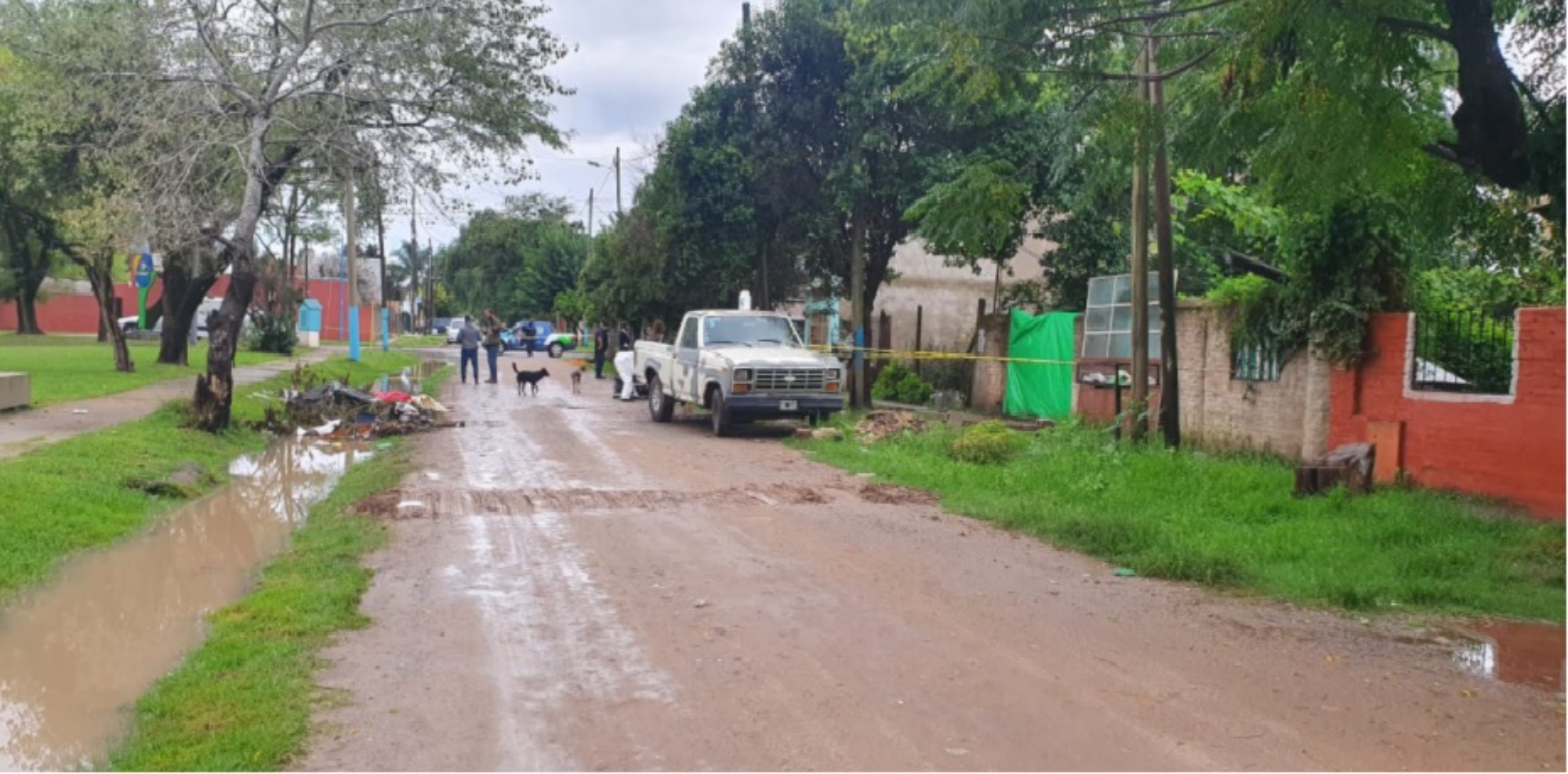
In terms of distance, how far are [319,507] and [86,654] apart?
5.18 m

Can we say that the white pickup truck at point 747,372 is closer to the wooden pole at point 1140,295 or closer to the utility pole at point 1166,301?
the wooden pole at point 1140,295

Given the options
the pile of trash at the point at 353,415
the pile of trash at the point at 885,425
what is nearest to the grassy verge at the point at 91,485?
the pile of trash at the point at 353,415

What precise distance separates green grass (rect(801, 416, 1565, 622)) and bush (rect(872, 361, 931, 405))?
1064 centimetres

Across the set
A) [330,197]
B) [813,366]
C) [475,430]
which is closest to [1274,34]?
[813,366]

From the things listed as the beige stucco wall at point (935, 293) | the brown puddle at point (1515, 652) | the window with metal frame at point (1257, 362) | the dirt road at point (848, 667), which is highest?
the beige stucco wall at point (935, 293)

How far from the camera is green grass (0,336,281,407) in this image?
21266mm

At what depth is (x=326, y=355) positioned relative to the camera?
42.5 m

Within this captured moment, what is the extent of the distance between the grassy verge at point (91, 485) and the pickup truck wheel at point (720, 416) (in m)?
6.47

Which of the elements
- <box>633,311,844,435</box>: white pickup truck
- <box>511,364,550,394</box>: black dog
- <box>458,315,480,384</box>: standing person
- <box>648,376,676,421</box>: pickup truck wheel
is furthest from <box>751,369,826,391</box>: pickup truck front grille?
<box>458,315,480,384</box>: standing person

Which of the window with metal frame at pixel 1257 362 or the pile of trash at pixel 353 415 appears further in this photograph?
the pile of trash at pixel 353 415

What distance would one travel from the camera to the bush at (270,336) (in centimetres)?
4066

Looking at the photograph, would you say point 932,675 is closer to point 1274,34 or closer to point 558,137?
point 1274,34

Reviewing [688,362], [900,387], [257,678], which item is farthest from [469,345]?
[257,678]

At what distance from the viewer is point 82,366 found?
28047 mm
